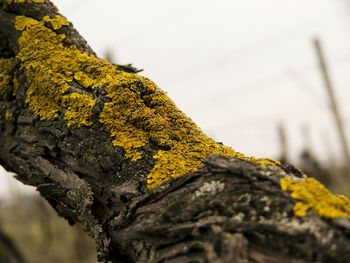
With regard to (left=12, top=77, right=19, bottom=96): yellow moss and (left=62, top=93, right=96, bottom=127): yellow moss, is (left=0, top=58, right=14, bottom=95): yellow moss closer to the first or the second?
(left=12, top=77, right=19, bottom=96): yellow moss

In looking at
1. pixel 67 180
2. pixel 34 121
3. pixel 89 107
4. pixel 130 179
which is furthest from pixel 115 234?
pixel 34 121

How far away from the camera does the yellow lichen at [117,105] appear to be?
70.4 inches

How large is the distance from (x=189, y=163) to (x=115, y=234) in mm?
378

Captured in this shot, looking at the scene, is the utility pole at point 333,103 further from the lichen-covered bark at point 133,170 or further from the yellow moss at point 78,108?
the yellow moss at point 78,108

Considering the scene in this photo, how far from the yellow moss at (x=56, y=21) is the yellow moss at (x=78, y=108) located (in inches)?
17.7

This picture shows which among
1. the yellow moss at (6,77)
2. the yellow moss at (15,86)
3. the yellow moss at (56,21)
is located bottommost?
the yellow moss at (15,86)

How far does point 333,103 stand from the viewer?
1291cm

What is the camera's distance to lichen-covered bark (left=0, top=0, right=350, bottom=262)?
1.32 metres

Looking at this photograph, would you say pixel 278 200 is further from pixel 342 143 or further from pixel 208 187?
pixel 342 143

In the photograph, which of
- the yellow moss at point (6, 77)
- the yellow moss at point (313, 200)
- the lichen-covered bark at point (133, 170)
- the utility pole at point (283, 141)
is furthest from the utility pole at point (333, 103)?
the yellow moss at point (313, 200)

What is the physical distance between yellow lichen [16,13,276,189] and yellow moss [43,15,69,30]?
0.05 meters

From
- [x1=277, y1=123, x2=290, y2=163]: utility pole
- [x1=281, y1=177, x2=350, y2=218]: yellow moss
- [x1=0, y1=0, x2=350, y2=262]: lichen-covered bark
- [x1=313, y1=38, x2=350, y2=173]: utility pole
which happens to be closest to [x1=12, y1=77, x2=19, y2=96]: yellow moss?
[x1=0, y1=0, x2=350, y2=262]: lichen-covered bark

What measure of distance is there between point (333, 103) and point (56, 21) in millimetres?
11790

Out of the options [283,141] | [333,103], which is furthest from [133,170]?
[283,141]
